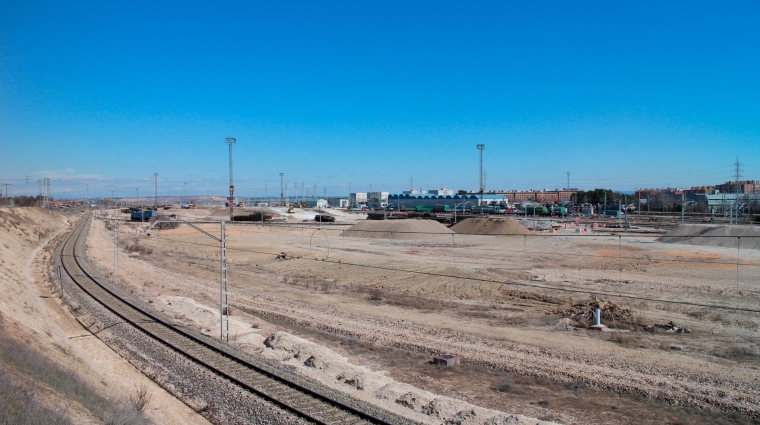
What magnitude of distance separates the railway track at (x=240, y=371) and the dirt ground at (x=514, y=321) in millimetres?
1438

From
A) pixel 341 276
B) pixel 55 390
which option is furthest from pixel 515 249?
pixel 55 390

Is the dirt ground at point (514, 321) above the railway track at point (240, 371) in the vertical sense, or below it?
below

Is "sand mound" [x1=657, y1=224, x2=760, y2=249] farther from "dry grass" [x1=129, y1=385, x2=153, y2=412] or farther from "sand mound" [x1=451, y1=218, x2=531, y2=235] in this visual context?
"dry grass" [x1=129, y1=385, x2=153, y2=412]

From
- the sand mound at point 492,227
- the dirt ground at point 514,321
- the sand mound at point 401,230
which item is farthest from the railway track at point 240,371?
the sand mound at point 492,227

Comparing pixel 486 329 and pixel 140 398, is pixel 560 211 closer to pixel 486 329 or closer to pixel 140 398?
pixel 486 329

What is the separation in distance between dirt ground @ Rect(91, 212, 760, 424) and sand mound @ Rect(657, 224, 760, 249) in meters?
2.54

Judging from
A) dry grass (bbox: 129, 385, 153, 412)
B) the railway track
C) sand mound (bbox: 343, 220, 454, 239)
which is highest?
sand mound (bbox: 343, 220, 454, 239)

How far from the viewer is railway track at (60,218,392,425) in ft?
36.0

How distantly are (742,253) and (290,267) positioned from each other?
37.5 m

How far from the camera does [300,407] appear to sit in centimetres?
1138

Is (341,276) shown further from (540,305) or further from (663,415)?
(663,415)

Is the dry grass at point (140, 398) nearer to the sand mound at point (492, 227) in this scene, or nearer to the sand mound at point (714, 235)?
the sand mound at point (714, 235)

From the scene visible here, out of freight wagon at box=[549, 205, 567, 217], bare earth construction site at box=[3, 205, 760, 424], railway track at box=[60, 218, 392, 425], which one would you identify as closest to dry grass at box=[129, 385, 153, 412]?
bare earth construction site at box=[3, 205, 760, 424]

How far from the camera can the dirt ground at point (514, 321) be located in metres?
12.9
